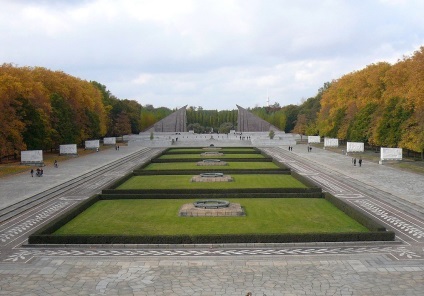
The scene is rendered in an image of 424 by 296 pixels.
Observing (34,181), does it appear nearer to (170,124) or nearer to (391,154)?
(391,154)

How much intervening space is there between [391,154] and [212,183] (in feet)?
71.1

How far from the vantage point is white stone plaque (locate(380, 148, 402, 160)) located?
141 ft

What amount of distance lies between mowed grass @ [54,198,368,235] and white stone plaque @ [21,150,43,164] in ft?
71.5

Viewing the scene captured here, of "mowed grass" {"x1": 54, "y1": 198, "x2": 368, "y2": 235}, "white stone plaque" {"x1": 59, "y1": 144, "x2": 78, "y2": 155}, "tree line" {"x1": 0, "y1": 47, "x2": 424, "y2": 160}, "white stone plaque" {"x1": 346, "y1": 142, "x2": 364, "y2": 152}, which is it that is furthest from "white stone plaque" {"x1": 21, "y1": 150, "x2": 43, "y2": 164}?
"white stone plaque" {"x1": 346, "y1": 142, "x2": 364, "y2": 152}

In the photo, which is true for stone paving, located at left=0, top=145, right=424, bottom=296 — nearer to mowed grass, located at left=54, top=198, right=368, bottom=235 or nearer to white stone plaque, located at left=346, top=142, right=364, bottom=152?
mowed grass, located at left=54, top=198, right=368, bottom=235

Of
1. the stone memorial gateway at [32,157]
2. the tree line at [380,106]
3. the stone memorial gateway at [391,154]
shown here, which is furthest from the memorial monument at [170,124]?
the stone memorial gateway at [391,154]

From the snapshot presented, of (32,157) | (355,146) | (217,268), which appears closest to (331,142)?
(355,146)

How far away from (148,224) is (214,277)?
6.43 m

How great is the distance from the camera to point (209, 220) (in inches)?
738

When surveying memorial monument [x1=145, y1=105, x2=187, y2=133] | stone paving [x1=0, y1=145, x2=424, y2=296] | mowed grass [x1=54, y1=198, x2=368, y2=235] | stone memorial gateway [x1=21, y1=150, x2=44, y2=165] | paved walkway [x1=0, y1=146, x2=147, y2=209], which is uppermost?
memorial monument [x1=145, y1=105, x2=187, y2=133]

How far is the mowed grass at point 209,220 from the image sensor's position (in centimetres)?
1736

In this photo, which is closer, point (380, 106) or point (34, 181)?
point (34, 181)

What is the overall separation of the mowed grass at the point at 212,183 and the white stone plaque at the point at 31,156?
13284mm

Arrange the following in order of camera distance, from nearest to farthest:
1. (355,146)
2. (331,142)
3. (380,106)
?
(380,106), (355,146), (331,142)
